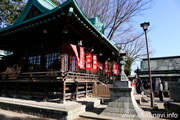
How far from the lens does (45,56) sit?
9.53 metres

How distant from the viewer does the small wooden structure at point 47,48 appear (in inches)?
296

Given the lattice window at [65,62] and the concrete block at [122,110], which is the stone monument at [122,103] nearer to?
the concrete block at [122,110]

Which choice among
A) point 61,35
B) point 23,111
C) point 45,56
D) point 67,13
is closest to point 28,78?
point 45,56

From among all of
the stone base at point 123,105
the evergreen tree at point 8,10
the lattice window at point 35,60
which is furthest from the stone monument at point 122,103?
the evergreen tree at point 8,10

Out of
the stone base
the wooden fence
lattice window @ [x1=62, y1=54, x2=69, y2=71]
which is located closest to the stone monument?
the stone base

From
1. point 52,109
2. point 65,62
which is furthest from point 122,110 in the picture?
point 65,62

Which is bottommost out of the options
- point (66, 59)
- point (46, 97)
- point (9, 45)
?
point (46, 97)

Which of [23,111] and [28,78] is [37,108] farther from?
[28,78]

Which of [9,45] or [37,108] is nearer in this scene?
[37,108]

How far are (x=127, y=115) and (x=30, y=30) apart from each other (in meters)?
8.24

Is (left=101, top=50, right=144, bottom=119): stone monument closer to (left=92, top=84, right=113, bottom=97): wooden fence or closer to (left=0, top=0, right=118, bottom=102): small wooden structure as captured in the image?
(left=0, top=0, right=118, bottom=102): small wooden structure

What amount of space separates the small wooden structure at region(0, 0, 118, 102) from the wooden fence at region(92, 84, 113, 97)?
1.76 ft

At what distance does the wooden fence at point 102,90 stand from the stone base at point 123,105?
5.05 m

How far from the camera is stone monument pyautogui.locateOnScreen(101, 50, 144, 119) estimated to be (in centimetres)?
595
